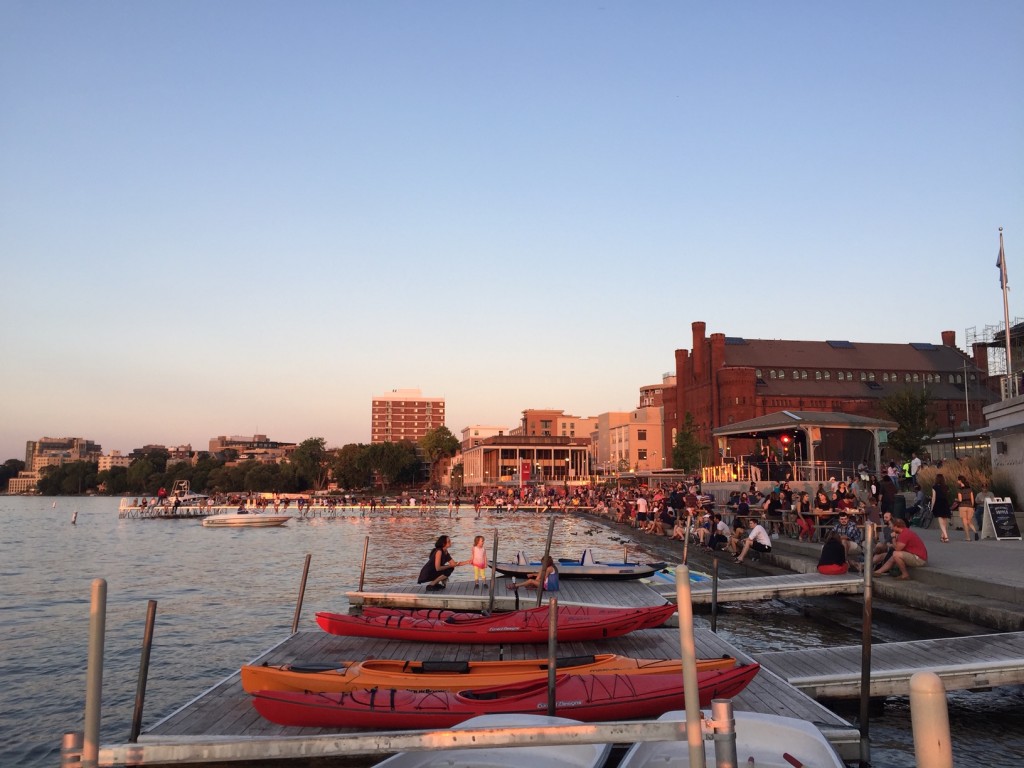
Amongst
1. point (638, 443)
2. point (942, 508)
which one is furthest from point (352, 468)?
point (942, 508)

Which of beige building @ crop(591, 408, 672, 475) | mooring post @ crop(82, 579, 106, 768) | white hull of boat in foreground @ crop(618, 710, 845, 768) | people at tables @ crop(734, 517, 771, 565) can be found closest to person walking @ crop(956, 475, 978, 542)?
people at tables @ crop(734, 517, 771, 565)

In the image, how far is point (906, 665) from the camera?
416 inches

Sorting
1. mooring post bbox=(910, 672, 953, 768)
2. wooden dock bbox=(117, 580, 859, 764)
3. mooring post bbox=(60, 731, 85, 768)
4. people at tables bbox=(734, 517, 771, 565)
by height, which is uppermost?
mooring post bbox=(910, 672, 953, 768)

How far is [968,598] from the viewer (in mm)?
14227

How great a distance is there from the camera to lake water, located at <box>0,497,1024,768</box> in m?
11.2

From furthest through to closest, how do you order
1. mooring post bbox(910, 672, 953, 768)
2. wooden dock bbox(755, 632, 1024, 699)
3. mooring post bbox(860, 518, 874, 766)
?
wooden dock bbox(755, 632, 1024, 699)
mooring post bbox(860, 518, 874, 766)
mooring post bbox(910, 672, 953, 768)

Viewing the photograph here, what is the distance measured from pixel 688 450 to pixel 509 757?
75.3 m

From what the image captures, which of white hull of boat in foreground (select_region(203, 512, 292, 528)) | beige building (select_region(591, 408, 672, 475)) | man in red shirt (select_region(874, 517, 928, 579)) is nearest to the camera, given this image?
man in red shirt (select_region(874, 517, 928, 579))

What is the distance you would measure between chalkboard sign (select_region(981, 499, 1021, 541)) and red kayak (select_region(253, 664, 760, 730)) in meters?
15.1

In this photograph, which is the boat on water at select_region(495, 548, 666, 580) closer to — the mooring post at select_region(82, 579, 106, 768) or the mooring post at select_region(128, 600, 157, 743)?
the mooring post at select_region(128, 600, 157, 743)

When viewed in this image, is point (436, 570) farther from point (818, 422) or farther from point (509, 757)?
point (818, 422)

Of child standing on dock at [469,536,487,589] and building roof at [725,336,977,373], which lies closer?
child standing on dock at [469,536,487,589]

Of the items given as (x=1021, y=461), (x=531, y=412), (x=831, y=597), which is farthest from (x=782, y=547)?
(x=531, y=412)

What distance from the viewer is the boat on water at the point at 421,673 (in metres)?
9.63
